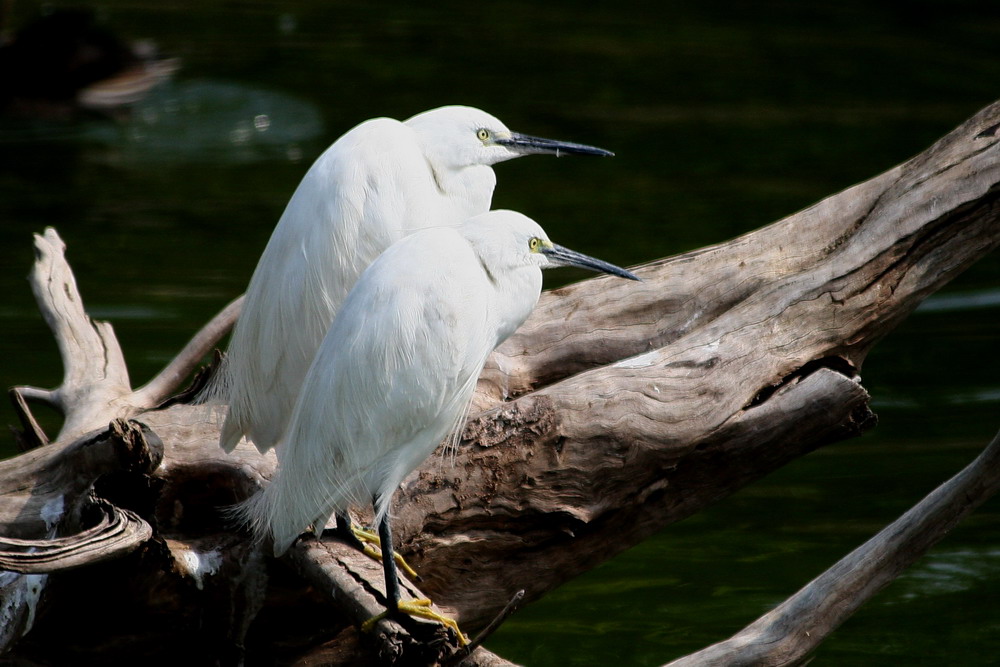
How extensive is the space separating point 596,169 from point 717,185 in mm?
927

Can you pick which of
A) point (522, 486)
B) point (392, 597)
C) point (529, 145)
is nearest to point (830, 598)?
point (522, 486)

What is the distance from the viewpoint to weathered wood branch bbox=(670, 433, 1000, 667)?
226 centimetres

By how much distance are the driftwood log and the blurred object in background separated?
5.99 metres

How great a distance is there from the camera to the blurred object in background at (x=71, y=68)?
839 centimetres

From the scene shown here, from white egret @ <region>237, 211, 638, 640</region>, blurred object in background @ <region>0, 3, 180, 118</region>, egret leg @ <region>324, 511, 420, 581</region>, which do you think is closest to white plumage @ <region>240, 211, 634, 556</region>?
white egret @ <region>237, 211, 638, 640</region>

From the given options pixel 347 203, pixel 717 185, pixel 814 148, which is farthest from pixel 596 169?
pixel 347 203

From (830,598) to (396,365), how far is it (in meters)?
0.93

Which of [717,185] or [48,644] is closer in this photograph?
[48,644]

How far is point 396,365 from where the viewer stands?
2457 mm

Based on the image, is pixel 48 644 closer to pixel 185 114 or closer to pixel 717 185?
pixel 717 185

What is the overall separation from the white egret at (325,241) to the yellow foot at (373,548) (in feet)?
0.91

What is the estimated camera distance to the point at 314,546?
253cm

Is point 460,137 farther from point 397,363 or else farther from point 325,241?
point 397,363

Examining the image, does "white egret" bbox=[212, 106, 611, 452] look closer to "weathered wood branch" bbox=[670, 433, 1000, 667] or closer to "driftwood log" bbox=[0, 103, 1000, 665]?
"driftwood log" bbox=[0, 103, 1000, 665]
